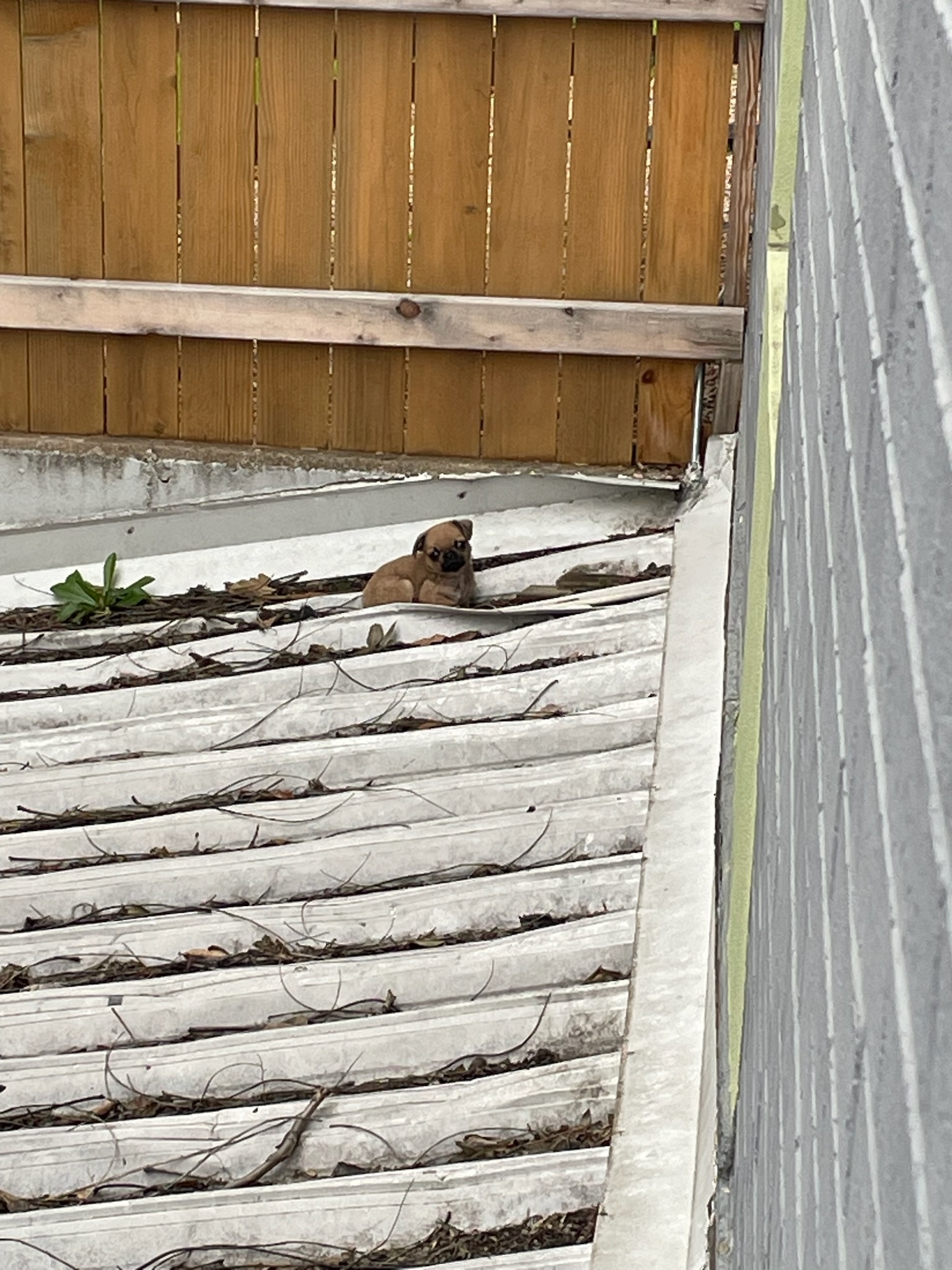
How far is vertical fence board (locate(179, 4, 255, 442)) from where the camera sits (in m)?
4.62

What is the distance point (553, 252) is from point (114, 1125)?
297 cm

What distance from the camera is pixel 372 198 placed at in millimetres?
4699

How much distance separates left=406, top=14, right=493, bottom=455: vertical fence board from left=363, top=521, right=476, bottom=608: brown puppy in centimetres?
54

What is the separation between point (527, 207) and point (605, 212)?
0.23 m

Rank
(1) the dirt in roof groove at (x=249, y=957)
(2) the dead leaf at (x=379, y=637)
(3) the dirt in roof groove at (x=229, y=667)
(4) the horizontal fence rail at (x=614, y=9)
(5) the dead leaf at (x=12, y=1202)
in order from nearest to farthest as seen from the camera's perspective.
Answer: (5) the dead leaf at (x=12, y=1202)
(1) the dirt in roof groove at (x=249, y=957)
(3) the dirt in roof groove at (x=229, y=667)
(2) the dead leaf at (x=379, y=637)
(4) the horizontal fence rail at (x=614, y=9)

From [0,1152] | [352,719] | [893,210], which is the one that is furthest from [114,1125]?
[893,210]

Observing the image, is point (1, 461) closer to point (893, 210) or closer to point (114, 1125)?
point (114, 1125)

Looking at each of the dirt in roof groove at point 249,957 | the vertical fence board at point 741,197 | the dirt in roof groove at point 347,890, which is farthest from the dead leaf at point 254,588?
the dirt in roof groove at point 249,957

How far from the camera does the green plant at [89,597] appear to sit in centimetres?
458

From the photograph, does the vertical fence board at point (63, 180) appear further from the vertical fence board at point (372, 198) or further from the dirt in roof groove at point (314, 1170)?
the dirt in roof groove at point (314, 1170)

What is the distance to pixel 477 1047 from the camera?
2.67 meters

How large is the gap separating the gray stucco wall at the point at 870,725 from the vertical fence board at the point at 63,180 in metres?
3.64

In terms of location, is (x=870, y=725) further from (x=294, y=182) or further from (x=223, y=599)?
(x=294, y=182)

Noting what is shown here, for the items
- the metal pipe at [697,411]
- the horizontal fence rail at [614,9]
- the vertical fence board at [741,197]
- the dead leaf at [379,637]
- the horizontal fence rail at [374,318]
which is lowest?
the dead leaf at [379,637]
